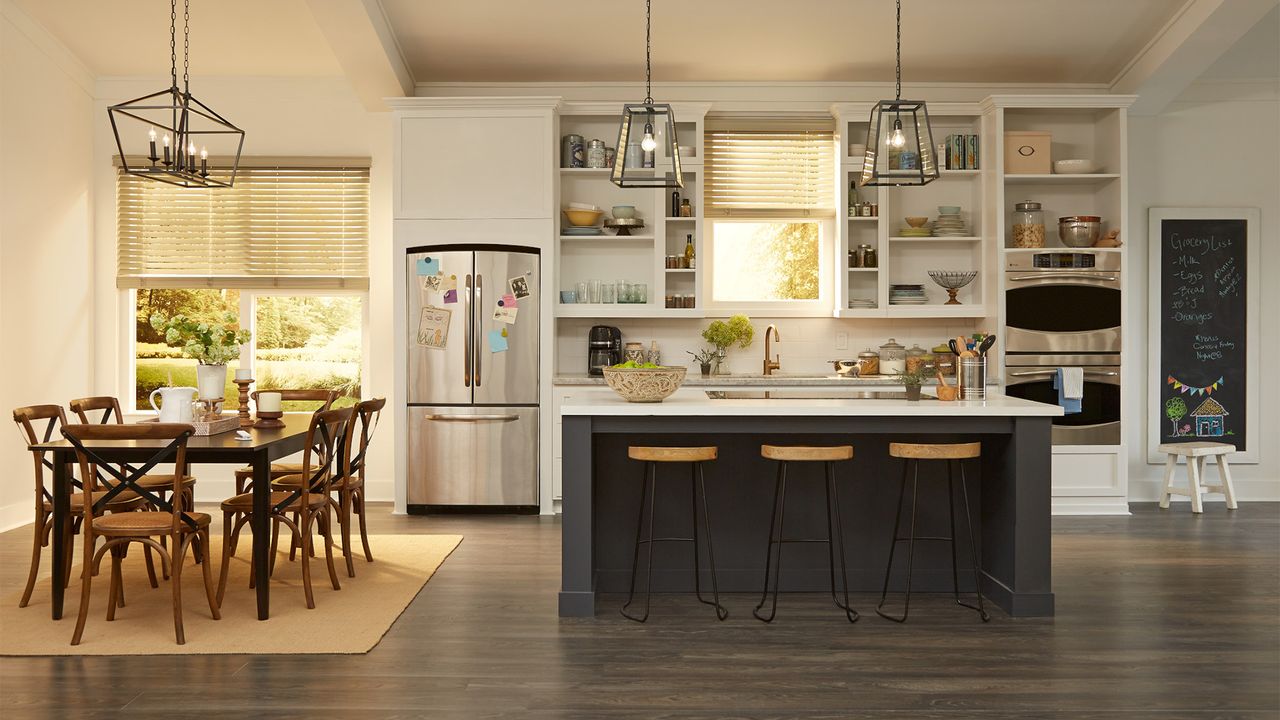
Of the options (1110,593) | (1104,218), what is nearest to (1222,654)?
(1110,593)

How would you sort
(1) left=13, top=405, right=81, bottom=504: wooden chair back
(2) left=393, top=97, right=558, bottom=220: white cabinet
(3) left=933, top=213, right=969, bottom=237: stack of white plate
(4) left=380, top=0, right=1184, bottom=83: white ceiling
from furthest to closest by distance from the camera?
(3) left=933, top=213, right=969, bottom=237: stack of white plate
(2) left=393, top=97, right=558, bottom=220: white cabinet
(4) left=380, top=0, right=1184, bottom=83: white ceiling
(1) left=13, top=405, right=81, bottom=504: wooden chair back

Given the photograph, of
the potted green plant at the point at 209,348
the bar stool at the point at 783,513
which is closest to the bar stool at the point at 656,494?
the bar stool at the point at 783,513

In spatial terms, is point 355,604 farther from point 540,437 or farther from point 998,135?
point 998,135

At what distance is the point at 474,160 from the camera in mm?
6344

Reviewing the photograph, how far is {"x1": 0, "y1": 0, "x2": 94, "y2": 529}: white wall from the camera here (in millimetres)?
5816

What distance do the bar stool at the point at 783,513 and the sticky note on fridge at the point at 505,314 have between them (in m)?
2.55

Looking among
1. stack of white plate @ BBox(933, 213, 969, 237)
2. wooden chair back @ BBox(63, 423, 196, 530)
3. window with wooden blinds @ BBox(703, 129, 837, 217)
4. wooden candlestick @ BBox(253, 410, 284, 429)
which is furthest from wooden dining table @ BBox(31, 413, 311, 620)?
stack of white plate @ BBox(933, 213, 969, 237)

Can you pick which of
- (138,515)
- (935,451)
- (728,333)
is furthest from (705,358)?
(138,515)

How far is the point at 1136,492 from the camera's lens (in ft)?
22.4

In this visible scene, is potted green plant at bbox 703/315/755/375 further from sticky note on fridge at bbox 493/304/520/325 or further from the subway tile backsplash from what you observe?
sticky note on fridge at bbox 493/304/520/325

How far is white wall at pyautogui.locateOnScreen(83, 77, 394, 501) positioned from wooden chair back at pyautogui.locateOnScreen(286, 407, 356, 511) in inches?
91.8

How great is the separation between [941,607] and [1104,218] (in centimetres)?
375

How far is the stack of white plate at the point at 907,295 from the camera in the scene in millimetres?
6621

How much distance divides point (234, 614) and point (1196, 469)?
5.99 metres
